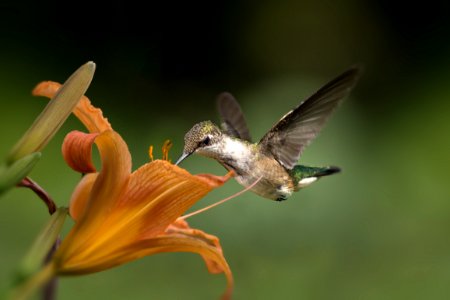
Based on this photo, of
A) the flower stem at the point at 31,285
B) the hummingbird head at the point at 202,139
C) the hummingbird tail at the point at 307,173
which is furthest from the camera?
the hummingbird tail at the point at 307,173

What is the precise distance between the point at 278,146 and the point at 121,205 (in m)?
0.55

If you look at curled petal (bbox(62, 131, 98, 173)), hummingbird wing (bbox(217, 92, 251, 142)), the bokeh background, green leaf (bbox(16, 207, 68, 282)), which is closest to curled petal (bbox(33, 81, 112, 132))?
curled petal (bbox(62, 131, 98, 173))

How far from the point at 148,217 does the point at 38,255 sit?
0.21 m

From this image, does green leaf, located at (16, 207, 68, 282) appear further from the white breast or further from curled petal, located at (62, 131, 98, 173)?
the white breast

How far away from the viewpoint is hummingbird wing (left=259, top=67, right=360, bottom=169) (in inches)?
52.9

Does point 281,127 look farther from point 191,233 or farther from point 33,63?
point 33,63

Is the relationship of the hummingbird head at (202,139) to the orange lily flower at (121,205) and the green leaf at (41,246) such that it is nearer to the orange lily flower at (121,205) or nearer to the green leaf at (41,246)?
the orange lily flower at (121,205)

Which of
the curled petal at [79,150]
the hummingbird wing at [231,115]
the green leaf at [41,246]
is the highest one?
the hummingbird wing at [231,115]

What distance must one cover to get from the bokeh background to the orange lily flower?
211 cm

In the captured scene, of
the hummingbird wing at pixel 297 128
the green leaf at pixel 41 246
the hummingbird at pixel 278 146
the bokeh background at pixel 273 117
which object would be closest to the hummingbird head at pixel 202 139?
the hummingbird at pixel 278 146

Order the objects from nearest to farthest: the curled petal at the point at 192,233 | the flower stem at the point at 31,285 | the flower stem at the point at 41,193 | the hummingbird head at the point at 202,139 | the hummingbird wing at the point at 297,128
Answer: the flower stem at the point at 31,285 < the flower stem at the point at 41,193 < the curled petal at the point at 192,233 < the hummingbird head at the point at 202,139 < the hummingbird wing at the point at 297,128

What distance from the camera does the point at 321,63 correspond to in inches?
199

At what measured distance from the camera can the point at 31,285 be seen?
2.43ft

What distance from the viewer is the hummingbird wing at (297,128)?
52.9 inches
